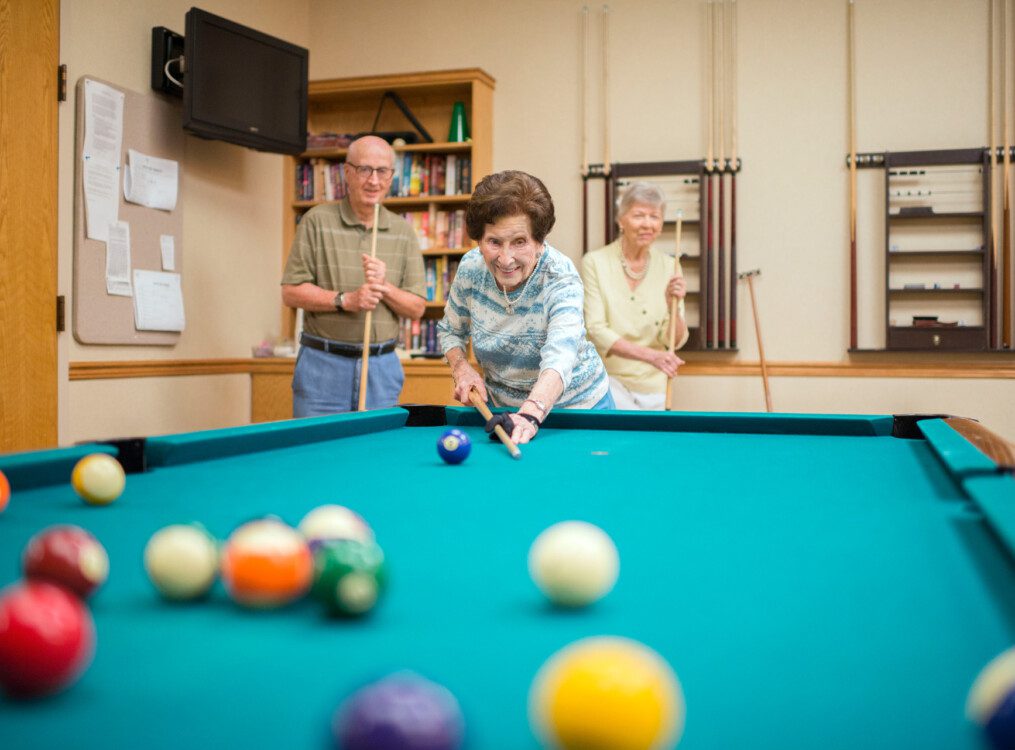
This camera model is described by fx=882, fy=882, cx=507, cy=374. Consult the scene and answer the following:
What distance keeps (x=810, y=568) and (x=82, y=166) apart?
3.45 meters

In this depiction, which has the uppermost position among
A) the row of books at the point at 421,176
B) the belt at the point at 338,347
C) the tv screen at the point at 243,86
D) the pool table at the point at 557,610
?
the tv screen at the point at 243,86

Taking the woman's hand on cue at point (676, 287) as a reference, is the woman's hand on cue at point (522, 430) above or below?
below

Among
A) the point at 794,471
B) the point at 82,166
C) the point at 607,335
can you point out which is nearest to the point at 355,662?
the point at 794,471

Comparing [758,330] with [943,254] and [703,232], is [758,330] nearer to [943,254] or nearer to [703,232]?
[703,232]

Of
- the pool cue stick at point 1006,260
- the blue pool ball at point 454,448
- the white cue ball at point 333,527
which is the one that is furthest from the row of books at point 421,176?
the white cue ball at point 333,527

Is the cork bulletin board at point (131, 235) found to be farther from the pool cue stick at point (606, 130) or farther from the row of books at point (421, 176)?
the pool cue stick at point (606, 130)

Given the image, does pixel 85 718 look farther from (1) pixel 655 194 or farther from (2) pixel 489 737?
(1) pixel 655 194

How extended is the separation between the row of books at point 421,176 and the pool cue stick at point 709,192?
1264 mm

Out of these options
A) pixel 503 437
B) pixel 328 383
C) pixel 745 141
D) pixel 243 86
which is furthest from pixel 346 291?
pixel 745 141

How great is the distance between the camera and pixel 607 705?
0.51 m

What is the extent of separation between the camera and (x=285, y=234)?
16.7 feet

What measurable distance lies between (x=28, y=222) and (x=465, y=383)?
6.42 ft

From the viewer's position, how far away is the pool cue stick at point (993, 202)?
4207 mm

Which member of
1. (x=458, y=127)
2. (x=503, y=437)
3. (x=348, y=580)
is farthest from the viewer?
(x=458, y=127)
